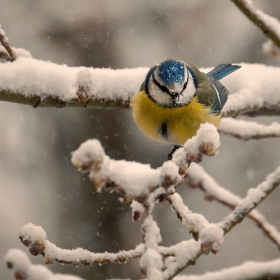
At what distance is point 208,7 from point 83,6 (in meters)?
2.38

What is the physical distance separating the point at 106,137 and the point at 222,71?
339 cm

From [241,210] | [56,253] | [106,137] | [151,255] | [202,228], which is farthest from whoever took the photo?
[106,137]

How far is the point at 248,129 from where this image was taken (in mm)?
2436

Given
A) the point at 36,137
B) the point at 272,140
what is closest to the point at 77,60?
the point at 36,137

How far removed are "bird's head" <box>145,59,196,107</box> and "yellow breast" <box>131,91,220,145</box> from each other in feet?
0.12

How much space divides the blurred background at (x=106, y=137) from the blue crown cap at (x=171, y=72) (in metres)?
3.90

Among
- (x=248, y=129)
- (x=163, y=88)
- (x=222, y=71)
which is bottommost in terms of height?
(x=248, y=129)

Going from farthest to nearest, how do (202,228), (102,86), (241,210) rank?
(102,86)
(241,210)
(202,228)

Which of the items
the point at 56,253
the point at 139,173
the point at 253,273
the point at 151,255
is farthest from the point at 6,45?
the point at 253,273

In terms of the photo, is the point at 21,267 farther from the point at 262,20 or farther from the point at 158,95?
the point at 262,20

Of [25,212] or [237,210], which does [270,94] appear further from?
[25,212]

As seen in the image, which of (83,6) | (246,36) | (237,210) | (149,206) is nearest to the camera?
(149,206)

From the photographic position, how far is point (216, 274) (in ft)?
6.81

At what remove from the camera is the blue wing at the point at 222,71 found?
9.72ft
